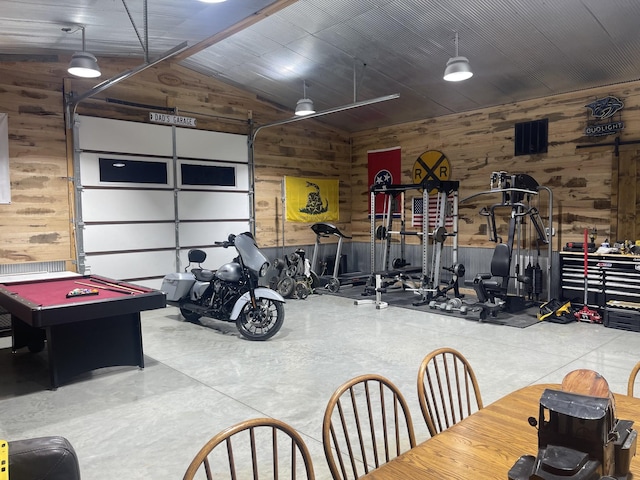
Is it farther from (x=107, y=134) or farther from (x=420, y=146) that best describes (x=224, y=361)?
(x=420, y=146)

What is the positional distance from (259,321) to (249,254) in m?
0.81

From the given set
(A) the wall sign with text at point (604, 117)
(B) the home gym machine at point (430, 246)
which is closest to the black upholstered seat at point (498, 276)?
(B) the home gym machine at point (430, 246)

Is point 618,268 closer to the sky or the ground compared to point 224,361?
closer to the sky

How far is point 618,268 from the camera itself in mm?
6125

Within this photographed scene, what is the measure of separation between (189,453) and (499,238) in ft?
21.1

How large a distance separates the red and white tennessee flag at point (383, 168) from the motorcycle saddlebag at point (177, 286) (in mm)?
4686

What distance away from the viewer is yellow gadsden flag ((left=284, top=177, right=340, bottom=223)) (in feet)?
31.0

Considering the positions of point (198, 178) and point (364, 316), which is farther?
point (198, 178)

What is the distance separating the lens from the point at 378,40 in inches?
238

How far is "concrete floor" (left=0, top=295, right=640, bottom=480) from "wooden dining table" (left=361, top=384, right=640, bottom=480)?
1.37 m

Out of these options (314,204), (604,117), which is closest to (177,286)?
(314,204)

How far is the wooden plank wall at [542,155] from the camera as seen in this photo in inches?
267

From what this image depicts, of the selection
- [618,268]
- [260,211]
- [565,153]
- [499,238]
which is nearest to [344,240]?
[260,211]

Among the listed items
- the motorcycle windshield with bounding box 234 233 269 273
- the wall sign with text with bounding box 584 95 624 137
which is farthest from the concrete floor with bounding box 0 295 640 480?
the wall sign with text with bounding box 584 95 624 137
